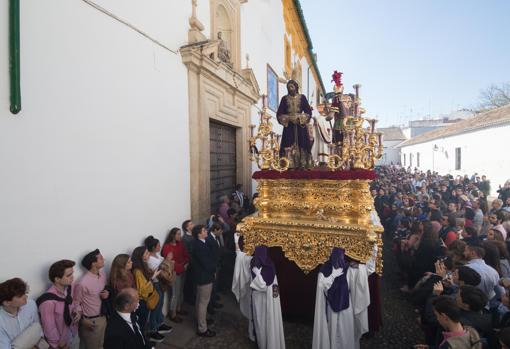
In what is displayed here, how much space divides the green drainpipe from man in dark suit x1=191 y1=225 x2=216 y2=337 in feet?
8.19

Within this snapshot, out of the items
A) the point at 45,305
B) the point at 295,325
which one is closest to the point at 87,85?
the point at 45,305

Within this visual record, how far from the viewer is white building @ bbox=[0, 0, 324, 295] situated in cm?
255

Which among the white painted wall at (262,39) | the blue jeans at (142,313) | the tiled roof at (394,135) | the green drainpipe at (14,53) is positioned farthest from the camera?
the tiled roof at (394,135)

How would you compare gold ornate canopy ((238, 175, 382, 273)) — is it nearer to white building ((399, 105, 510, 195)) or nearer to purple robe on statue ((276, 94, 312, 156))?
purple robe on statue ((276, 94, 312, 156))

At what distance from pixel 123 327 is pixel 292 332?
263cm

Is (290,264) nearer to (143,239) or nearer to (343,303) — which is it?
(343,303)

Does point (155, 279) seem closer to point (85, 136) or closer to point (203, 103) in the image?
point (85, 136)

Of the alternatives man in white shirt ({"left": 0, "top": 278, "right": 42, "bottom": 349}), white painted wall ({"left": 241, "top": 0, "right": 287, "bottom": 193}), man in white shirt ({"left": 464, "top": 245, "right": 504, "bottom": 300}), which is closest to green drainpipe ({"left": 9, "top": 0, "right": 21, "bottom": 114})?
man in white shirt ({"left": 0, "top": 278, "right": 42, "bottom": 349})

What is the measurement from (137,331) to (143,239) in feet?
5.81

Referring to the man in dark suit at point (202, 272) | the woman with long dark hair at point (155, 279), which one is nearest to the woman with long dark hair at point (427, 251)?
the man in dark suit at point (202, 272)

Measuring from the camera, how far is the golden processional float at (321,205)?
3947 millimetres

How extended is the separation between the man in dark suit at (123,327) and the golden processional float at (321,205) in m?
2.18

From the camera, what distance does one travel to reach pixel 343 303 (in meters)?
3.36

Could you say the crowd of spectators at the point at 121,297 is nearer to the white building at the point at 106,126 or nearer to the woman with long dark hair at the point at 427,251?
the white building at the point at 106,126
